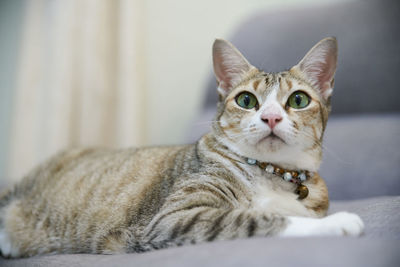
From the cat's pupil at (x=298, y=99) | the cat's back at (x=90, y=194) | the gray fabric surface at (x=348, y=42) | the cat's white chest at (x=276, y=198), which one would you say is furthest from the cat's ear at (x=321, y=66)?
the cat's back at (x=90, y=194)

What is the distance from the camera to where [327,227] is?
0.79 meters

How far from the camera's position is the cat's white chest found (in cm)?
103

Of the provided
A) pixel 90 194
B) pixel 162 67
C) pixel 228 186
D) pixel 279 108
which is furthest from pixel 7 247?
pixel 279 108

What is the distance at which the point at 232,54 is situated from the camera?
1162 mm

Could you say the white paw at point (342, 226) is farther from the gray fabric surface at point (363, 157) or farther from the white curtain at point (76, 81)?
the white curtain at point (76, 81)

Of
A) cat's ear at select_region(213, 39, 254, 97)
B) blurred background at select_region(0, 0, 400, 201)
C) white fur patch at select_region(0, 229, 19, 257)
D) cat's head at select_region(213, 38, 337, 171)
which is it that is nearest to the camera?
cat's head at select_region(213, 38, 337, 171)

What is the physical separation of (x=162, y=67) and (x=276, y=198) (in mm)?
1057

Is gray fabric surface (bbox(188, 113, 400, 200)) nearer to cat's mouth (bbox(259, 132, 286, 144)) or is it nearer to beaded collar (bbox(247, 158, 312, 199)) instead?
beaded collar (bbox(247, 158, 312, 199))

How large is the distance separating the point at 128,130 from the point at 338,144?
4.33 ft

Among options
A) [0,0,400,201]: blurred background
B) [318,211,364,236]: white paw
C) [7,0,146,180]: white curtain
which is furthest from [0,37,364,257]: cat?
[7,0,146,180]: white curtain

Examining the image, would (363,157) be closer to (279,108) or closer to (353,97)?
(353,97)

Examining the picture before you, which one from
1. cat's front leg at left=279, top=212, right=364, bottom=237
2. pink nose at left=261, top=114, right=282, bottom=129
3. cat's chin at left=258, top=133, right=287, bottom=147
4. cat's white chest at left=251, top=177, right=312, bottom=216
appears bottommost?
cat's white chest at left=251, top=177, right=312, bottom=216

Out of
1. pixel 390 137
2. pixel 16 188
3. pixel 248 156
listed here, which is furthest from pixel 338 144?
pixel 16 188

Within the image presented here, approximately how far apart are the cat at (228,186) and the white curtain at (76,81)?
865mm
